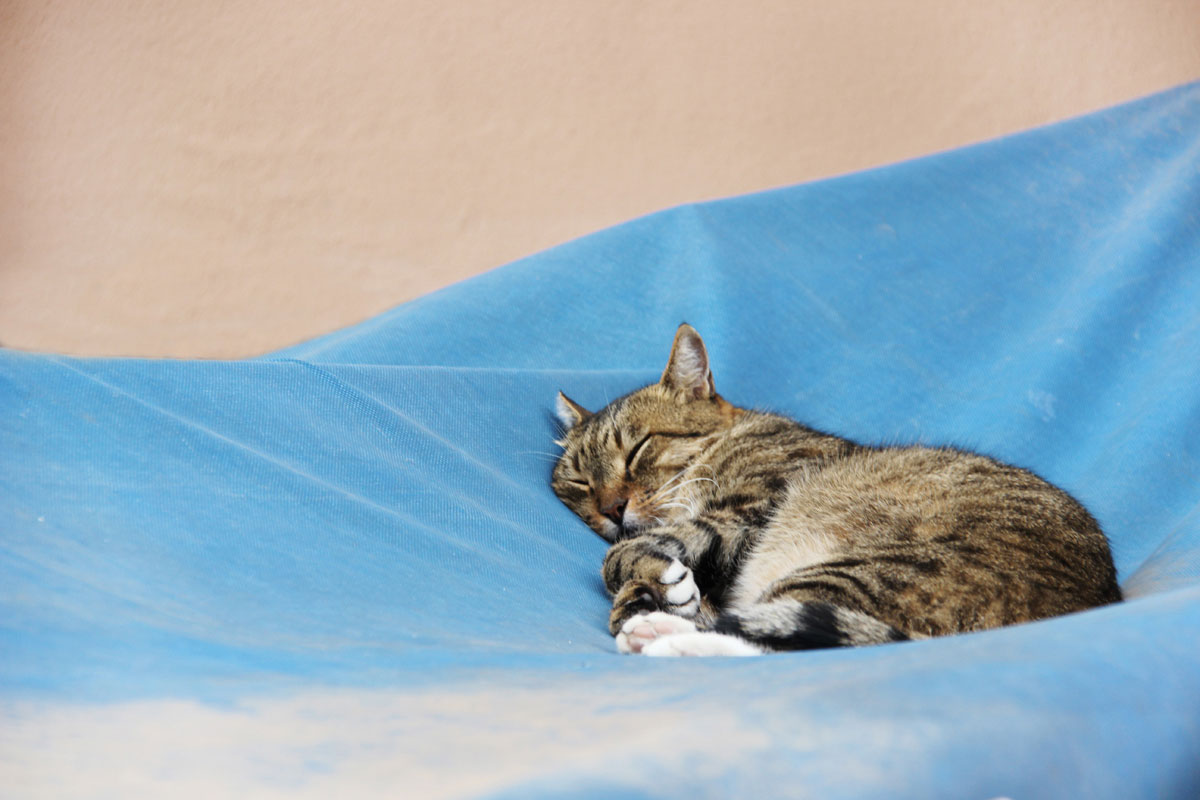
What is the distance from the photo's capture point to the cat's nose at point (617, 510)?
1.79m

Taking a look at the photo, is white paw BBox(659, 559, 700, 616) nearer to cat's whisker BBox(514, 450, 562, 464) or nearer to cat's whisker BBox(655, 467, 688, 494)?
cat's whisker BBox(655, 467, 688, 494)

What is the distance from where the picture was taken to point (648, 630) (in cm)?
123

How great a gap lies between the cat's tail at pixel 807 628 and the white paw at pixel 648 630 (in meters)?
0.10

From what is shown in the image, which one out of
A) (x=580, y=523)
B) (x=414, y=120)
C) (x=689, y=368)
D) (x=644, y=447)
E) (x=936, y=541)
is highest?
(x=414, y=120)

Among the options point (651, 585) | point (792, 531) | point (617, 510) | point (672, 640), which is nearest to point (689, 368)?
point (617, 510)

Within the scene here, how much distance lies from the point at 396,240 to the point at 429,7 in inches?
38.0

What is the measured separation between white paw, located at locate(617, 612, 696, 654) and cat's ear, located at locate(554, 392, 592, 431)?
2.65ft

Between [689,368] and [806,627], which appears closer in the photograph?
[806,627]

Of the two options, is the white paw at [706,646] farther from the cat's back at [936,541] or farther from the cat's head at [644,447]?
the cat's head at [644,447]

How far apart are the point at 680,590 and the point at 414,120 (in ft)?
10.2

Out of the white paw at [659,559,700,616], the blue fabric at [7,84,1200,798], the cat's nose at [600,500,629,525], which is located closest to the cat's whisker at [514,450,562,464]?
the blue fabric at [7,84,1200,798]

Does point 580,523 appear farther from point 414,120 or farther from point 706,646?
point 414,120

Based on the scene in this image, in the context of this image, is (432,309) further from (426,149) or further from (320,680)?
(426,149)

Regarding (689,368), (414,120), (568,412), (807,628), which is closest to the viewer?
(807,628)
